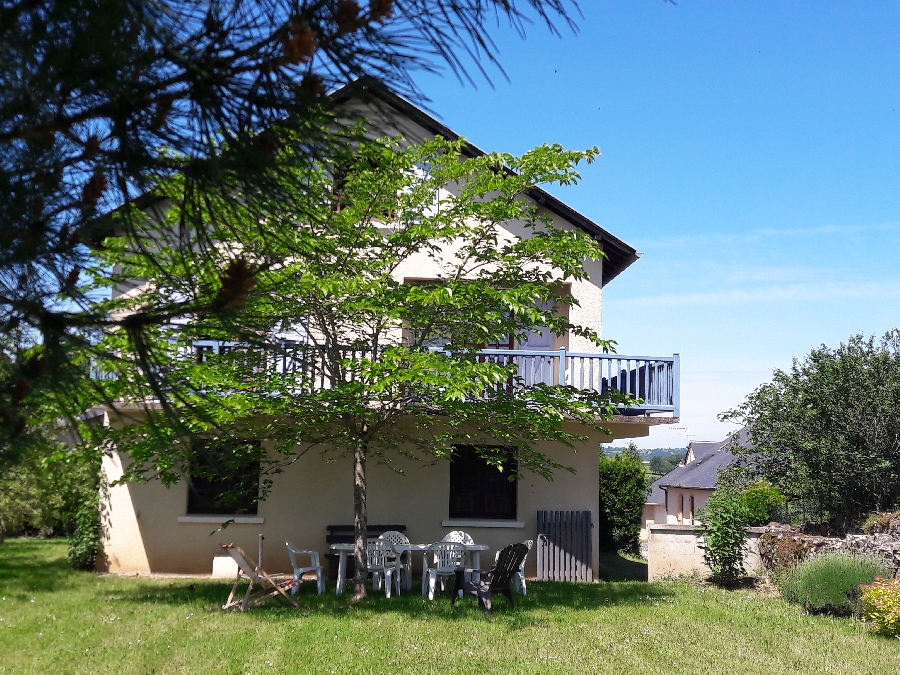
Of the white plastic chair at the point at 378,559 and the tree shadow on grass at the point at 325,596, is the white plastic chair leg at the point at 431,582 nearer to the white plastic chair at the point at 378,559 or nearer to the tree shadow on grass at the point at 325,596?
the tree shadow on grass at the point at 325,596

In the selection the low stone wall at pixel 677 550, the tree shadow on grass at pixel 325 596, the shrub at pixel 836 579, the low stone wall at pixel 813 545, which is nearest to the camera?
the tree shadow on grass at pixel 325 596

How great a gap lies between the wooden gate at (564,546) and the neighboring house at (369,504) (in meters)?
0.24

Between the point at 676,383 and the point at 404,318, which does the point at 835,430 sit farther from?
the point at 404,318

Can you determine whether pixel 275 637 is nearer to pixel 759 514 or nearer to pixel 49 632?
pixel 49 632

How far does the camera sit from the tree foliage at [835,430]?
59.6 feet

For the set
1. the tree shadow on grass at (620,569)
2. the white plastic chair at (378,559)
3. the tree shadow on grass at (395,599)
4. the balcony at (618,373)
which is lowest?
the tree shadow on grass at (395,599)

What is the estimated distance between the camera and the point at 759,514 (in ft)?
51.4

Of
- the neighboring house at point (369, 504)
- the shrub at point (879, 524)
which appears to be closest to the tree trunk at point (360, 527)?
the neighboring house at point (369, 504)

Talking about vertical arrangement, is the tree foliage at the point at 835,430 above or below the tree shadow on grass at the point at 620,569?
above

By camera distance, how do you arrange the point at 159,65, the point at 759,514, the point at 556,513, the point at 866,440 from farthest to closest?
the point at 866,440 → the point at 759,514 → the point at 556,513 → the point at 159,65

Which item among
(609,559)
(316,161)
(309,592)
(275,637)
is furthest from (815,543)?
(316,161)

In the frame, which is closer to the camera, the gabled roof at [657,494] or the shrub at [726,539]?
the shrub at [726,539]

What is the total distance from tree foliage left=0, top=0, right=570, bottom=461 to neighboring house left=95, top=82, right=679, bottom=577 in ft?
38.9

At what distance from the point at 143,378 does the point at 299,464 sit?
40.8 ft
